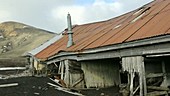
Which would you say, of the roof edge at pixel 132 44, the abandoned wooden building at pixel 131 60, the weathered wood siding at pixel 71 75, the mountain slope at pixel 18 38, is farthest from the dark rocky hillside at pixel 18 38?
the roof edge at pixel 132 44

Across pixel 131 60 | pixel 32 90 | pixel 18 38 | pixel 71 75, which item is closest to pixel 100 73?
pixel 71 75

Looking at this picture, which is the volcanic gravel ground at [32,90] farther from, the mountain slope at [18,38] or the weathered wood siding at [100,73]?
the mountain slope at [18,38]

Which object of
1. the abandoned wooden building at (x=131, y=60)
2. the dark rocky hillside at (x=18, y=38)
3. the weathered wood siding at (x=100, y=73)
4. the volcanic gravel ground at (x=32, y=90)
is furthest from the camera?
the dark rocky hillside at (x=18, y=38)

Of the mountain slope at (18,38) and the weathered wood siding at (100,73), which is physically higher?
the mountain slope at (18,38)

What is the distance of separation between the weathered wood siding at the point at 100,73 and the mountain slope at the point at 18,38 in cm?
4118

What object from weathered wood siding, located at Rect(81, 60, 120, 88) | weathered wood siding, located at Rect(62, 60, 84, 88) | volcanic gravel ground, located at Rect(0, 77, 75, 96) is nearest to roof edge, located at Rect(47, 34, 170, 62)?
weathered wood siding, located at Rect(62, 60, 84, 88)

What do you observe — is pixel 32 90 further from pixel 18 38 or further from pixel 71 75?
pixel 18 38

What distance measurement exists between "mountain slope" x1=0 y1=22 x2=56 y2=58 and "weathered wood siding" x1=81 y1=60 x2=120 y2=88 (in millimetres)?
41180

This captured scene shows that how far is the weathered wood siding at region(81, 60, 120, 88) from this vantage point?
17672mm

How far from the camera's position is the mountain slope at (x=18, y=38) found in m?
62.1

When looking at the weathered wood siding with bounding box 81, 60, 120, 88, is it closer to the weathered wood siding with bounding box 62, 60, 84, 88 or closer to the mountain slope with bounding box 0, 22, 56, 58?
the weathered wood siding with bounding box 62, 60, 84, 88

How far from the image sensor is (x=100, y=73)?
17891 mm

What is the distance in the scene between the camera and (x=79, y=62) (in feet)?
58.7

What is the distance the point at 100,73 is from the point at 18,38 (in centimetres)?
5771
